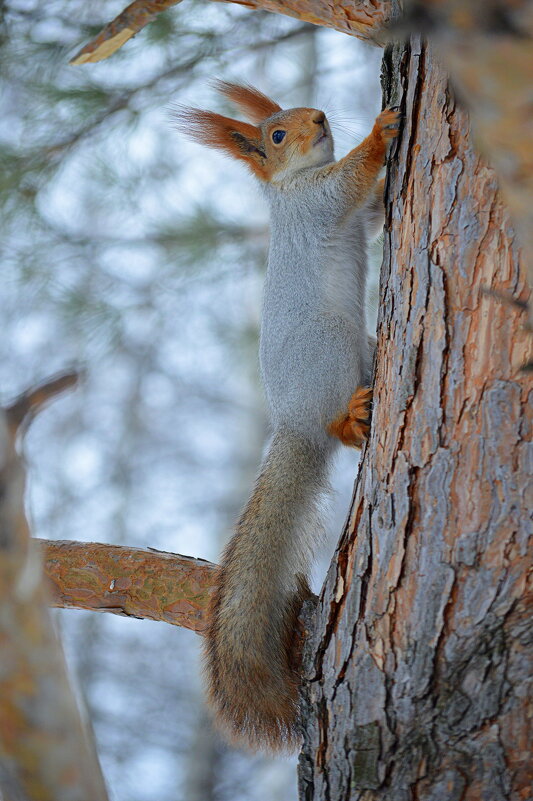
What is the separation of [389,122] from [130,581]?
2.69 ft

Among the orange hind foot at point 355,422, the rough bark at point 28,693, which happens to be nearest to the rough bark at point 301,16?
the orange hind foot at point 355,422

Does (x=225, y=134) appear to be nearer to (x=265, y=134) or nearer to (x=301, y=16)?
(x=265, y=134)

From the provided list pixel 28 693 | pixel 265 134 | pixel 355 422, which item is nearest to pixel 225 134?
pixel 265 134

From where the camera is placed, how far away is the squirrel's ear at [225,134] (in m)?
1.52

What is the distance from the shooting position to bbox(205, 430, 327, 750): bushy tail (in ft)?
3.56

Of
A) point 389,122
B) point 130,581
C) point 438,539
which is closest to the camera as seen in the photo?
point 438,539

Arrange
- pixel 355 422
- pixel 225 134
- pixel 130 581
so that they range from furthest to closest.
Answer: pixel 225 134 < pixel 130 581 < pixel 355 422

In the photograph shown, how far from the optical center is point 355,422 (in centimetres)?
124

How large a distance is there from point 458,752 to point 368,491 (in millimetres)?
289

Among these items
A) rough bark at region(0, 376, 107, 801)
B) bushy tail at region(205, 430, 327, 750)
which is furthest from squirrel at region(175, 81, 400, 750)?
rough bark at region(0, 376, 107, 801)

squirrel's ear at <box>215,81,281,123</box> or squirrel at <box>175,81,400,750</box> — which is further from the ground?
squirrel's ear at <box>215,81,281,123</box>

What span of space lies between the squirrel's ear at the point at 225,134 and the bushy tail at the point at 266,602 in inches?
25.5

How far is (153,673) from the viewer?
11.4 ft

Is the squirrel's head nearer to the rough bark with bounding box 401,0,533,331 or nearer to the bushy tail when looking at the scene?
the bushy tail
